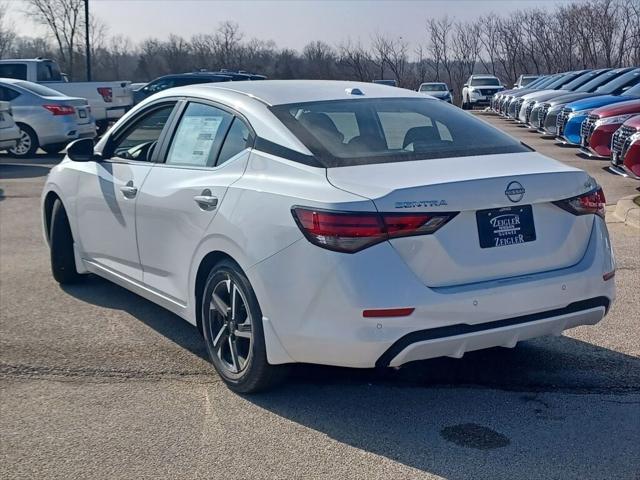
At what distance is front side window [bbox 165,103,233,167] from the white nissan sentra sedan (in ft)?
0.04

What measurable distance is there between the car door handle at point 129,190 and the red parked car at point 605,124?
1021cm

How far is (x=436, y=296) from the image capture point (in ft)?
12.7

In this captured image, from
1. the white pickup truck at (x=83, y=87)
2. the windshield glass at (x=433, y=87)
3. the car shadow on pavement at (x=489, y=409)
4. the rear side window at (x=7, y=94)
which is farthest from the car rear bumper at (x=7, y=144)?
the windshield glass at (x=433, y=87)

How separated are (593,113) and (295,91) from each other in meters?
11.0

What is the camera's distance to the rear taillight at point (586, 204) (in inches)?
167

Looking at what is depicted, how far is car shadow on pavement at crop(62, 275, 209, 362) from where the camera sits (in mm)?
5586

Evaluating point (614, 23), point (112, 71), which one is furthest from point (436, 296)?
point (112, 71)

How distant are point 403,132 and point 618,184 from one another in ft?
27.7

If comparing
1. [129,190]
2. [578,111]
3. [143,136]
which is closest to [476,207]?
[129,190]

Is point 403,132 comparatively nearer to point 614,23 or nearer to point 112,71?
point 614,23

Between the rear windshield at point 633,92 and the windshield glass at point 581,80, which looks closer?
the rear windshield at point 633,92

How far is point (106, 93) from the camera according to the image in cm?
2266

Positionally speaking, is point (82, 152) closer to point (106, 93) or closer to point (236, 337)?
point (236, 337)

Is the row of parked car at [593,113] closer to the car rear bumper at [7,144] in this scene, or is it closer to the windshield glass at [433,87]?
the car rear bumper at [7,144]
